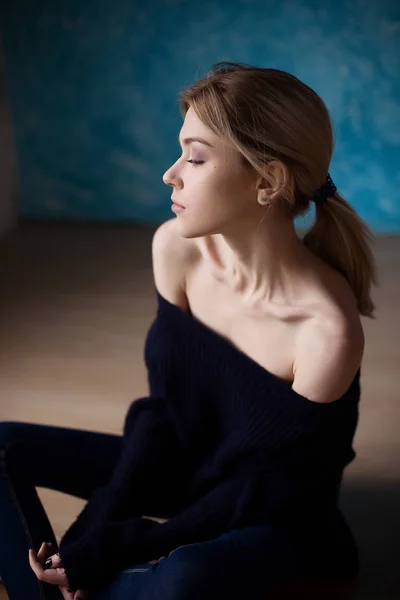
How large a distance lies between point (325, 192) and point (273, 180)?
10 centimetres

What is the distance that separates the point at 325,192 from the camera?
114 cm

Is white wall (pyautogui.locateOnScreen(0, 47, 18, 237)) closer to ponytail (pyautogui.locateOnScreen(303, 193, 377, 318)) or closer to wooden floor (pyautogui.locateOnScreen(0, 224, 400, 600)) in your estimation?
wooden floor (pyautogui.locateOnScreen(0, 224, 400, 600))

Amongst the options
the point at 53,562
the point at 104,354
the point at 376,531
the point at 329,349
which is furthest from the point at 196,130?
the point at 104,354

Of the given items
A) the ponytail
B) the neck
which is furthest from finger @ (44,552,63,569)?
the ponytail

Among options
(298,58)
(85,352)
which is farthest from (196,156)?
(298,58)

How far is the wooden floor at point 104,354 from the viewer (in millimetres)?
1681

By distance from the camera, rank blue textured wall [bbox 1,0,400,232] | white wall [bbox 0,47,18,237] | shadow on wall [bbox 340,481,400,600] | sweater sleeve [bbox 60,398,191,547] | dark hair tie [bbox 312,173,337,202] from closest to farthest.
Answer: dark hair tie [bbox 312,173,337,202] → sweater sleeve [bbox 60,398,191,547] → shadow on wall [bbox 340,481,400,600] → blue textured wall [bbox 1,0,400,232] → white wall [bbox 0,47,18,237]

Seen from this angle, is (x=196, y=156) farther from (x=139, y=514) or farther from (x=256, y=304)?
(x=139, y=514)

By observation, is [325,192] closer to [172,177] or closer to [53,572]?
[172,177]

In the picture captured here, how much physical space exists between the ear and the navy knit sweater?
0.31 metres

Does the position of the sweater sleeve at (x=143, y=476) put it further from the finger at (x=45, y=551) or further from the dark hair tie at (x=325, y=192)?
the dark hair tie at (x=325, y=192)

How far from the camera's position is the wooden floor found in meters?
1.68

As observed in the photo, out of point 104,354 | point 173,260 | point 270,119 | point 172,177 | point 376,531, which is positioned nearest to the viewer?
point 270,119

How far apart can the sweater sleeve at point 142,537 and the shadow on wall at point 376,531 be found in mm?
398
